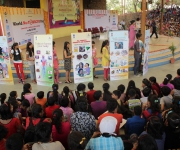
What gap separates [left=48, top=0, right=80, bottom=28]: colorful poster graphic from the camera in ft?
40.9

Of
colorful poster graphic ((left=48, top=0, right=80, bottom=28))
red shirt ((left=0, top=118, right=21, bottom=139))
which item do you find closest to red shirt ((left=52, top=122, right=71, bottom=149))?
red shirt ((left=0, top=118, right=21, bottom=139))

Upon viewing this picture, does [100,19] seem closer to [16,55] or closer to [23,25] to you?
[23,25]

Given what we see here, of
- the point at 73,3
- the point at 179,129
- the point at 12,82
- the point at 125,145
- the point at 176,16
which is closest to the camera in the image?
the point at 125,145

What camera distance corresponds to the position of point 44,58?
5.57m

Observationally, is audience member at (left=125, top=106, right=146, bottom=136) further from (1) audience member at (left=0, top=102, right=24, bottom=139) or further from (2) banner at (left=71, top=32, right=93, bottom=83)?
(2) banner at (left=71, top=32, right=93, bottom=83)

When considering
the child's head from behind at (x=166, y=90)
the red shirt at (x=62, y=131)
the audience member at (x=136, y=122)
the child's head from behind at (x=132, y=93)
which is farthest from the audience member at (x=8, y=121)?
the child's head from behind at (x=166, y=90)

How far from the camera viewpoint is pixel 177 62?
27.2ft

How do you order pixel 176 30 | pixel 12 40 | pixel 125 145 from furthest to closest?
pixel 176 30 → pixel 12 40 → pixel 125 145

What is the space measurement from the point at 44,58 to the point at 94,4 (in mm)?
12394

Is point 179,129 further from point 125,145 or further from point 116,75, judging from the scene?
point 116,75

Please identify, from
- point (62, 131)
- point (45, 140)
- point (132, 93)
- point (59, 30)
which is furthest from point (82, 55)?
point (59, 30)

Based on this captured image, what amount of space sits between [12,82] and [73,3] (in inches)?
382

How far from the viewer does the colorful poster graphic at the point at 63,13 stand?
12473 millimetres

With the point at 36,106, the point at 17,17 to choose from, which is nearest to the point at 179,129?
the point at 36,106
